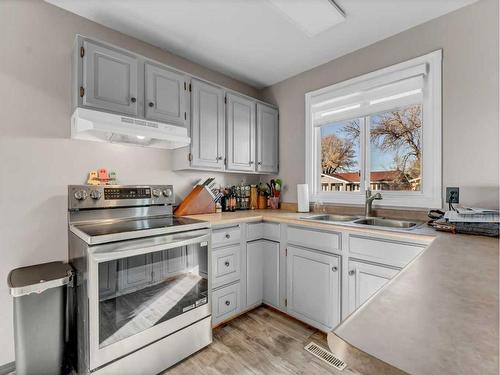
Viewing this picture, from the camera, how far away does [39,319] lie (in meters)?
1.46

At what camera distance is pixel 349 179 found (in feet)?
8.38

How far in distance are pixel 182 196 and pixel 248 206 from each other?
819 mm

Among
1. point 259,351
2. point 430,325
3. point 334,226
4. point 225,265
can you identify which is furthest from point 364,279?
point 430,325

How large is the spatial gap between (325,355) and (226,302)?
2.71ft

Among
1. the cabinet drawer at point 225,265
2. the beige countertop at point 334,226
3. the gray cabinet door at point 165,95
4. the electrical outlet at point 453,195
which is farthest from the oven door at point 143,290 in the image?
the electrical outlet at point 453,195

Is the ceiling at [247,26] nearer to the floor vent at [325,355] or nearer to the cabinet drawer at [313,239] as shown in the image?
the cabinet drawer at [313,239]

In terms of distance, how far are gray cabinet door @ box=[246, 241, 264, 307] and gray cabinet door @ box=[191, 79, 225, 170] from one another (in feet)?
2.80

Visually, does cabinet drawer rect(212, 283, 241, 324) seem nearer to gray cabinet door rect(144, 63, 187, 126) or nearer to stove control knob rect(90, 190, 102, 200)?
stove control knob rect(90, 190, 102, 200)

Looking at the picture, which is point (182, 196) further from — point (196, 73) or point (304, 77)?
point (304, 77)

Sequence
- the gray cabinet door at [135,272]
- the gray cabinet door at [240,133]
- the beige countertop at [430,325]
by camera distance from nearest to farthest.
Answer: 1. the beige countertop at [430,325]
2. the gray cabinet door at [135,272]
3. the gray cabinet door at [240,133]

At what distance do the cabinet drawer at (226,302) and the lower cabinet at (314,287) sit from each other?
1.49ft

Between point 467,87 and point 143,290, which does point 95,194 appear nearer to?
point 143,290

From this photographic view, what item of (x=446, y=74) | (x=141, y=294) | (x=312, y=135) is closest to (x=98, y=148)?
(x=141, y=294)

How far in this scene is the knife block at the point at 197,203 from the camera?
2322 mm
